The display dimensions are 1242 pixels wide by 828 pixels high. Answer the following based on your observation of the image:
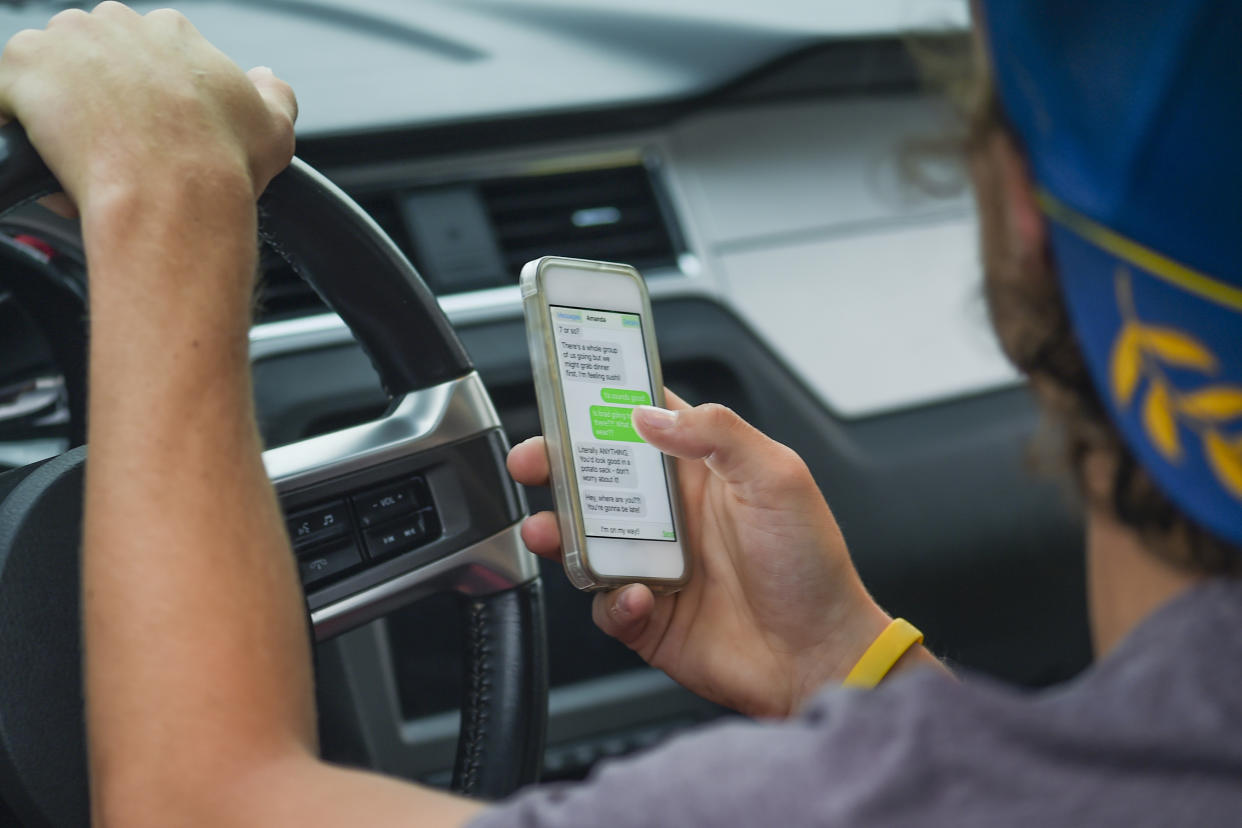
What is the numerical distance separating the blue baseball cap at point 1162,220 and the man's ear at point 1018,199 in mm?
22

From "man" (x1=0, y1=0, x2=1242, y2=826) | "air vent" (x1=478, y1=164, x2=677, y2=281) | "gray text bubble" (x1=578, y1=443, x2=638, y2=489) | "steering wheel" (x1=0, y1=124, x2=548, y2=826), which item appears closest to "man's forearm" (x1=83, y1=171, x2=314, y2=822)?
"man" (x1=0, y1=0, x2=1242, y2=826)

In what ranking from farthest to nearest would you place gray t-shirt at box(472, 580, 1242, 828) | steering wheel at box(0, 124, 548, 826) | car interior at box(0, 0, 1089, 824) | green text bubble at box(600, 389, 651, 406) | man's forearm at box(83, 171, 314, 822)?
car interior at box(0, 0, 1089, 824) → green text bubble at box(600, 389, 651, 406) → steering wheel at box(0, 124, 548, 826) → man's forearm at box(83, 171, 314, 822) → gray t-shirt at box(472, 580, 1242, 828)

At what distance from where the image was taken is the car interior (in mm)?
1395

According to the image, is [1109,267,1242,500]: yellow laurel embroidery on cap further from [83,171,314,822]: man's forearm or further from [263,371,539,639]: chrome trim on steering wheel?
[263,371,539,639]: chrome trim on steering wheel

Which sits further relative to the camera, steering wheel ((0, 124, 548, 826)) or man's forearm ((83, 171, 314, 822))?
steering wheel ((0, 124, 548, 826))

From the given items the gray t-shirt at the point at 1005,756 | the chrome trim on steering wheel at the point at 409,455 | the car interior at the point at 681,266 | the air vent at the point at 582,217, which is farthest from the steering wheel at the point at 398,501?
the air vent at the point at 582,217

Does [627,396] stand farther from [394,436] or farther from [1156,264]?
[1156,264]

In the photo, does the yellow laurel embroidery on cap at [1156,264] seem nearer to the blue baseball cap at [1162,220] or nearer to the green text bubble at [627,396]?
the blue baseball cap at [1162,220]

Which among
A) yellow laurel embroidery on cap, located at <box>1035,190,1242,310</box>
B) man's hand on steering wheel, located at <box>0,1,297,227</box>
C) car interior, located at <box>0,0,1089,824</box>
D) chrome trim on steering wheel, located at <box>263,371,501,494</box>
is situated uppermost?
man's hand on steering wheel, located at <box>0,1,297,227</box>

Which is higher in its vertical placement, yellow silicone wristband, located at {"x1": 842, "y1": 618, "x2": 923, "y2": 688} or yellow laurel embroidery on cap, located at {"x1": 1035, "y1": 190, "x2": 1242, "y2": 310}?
yellow laurel embroidery on cap, located at {"x1": 1035, "y1": 190, "x2": 1242, "y2": 310}

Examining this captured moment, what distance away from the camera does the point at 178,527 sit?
0.53 m

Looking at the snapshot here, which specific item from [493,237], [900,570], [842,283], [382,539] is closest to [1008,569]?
[900,570]

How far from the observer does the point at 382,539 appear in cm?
77

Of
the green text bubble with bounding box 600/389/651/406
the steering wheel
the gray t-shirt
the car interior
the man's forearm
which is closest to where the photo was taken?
the gray t-shirt
